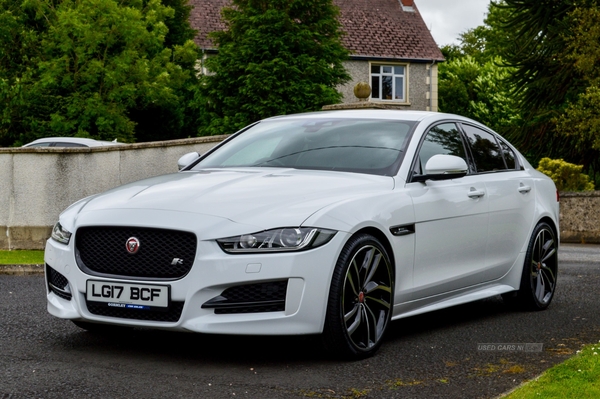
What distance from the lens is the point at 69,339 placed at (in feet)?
22.9

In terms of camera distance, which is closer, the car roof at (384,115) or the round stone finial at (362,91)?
the car roof at (384,115)

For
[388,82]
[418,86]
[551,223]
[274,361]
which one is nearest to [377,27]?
[388,82]

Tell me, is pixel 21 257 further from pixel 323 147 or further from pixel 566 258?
pixel 323 147

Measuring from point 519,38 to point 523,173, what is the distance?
20.7m

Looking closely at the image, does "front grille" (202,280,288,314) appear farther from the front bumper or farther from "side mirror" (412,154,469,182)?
"side mirror" (412,154,469,182)

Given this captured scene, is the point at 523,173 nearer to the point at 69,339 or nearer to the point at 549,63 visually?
the point at 69,339

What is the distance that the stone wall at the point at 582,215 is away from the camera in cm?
2214

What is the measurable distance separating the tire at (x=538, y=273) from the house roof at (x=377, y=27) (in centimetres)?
3968

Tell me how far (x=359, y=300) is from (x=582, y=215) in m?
16.8

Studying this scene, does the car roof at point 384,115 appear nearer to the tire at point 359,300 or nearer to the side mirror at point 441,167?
the side mirror at point 441,167

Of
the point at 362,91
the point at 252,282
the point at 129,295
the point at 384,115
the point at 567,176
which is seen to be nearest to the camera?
the point at 252,282

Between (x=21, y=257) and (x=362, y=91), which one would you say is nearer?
(x=21, y=257)

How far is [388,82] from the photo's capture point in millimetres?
50094

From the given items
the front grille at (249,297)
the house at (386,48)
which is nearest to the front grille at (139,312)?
the front grille at (249,297)
